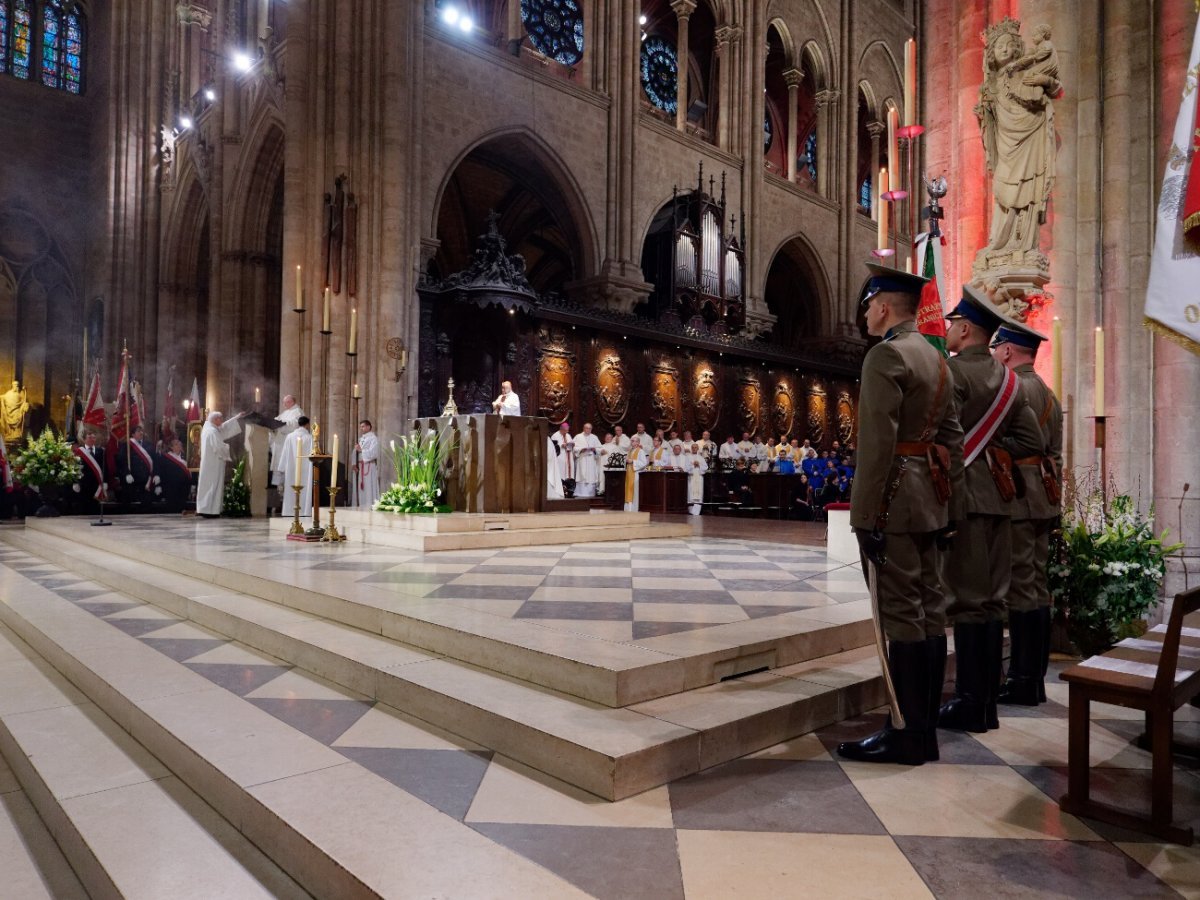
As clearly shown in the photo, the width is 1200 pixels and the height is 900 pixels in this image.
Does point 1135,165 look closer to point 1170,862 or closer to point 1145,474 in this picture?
point 1145,474

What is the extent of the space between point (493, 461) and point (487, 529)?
689 millimetres

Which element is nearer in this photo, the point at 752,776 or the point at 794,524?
the point at 752,776

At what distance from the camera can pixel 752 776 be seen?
8.87 ft

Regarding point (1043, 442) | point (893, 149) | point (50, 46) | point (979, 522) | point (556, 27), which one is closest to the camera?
point (979, 522)

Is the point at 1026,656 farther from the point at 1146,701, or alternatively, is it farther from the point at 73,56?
the point at 73,56

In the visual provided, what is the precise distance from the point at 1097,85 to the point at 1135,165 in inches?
32.7

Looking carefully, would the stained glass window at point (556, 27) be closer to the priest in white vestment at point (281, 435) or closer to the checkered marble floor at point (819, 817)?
the priest in white vestment at point (281, 435)

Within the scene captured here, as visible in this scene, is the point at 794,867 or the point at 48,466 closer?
the point at 794,867

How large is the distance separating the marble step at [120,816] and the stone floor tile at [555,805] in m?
0.58

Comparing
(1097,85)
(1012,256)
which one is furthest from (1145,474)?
(1097,85)

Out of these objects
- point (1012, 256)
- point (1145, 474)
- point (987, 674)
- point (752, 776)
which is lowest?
point (752, 776)

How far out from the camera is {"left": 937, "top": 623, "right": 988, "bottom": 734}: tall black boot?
326cm

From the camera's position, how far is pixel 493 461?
770cm

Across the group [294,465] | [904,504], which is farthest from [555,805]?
[294,465]
